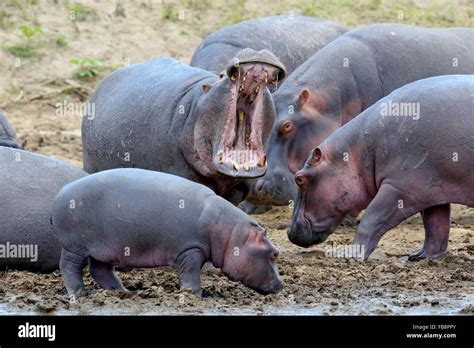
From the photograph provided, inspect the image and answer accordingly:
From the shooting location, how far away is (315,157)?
1001 cm

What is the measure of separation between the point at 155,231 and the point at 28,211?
4.27ft

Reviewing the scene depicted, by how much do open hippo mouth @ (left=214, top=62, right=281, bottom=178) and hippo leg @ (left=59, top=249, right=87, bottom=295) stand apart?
4.68ft

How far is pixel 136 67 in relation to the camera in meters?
11.4

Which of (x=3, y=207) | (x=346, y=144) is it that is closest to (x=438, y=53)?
(x=346, y=144)

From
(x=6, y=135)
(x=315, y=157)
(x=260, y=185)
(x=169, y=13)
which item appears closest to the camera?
(x=315, y=157)

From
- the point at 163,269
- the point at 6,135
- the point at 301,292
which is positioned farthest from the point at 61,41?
the point at 301,292

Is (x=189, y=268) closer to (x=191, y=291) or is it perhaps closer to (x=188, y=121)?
(x=191, y=291)

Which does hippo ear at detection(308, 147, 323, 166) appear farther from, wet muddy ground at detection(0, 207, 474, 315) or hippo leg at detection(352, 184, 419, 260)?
wet muddy ground at detection(0, 207, 474, 315)

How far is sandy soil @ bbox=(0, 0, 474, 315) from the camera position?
27.5 feet

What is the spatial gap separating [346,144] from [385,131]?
0.32 meters
